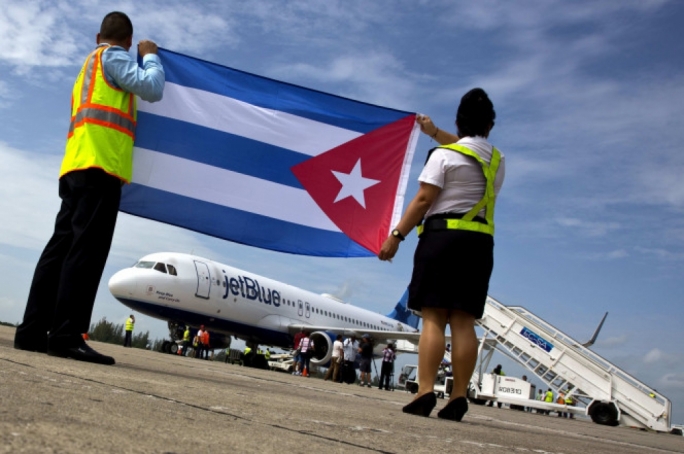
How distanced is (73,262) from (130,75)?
1.11m

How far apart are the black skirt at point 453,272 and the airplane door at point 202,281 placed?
16.6m

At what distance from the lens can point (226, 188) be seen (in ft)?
20.1

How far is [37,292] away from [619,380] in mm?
15535

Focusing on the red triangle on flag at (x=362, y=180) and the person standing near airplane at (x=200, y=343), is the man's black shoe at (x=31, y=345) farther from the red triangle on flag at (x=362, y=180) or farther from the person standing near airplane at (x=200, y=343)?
the person standing near airplane at (x=200, y=343)

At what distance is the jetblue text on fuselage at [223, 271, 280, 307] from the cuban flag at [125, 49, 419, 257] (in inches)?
586

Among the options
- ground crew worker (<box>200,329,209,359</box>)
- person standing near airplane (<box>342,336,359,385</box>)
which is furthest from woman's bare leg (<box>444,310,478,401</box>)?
person standing near airplane (<box>342,336,359,385</box>)

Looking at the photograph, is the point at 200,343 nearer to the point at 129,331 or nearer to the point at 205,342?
the point at 205,342

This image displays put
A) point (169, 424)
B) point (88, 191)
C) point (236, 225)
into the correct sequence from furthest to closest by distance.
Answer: point (236, 225)
point (88, 191)
point (169, 424)

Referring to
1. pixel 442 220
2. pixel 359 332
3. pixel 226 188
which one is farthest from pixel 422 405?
pixel 359 332

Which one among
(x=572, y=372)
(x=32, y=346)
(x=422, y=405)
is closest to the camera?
(x=422, y=405)

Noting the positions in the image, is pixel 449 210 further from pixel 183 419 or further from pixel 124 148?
pixel 183 419

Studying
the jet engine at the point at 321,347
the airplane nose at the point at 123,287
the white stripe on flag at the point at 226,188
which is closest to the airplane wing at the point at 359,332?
the jet engine at the point at 321,347

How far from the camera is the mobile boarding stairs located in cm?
1620

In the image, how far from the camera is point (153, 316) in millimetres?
19422
